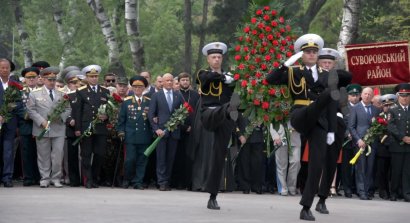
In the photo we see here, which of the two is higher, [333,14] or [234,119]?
[333,14]

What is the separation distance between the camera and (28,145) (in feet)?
65.7

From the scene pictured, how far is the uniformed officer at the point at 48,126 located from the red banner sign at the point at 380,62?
18.6ft

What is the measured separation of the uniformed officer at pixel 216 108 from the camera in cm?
1502

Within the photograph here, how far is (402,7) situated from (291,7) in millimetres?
6055

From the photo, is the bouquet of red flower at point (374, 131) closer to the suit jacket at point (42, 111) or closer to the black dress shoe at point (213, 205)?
the suit jacket at point (42, 111)

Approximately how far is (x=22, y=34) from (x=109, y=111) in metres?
30.1

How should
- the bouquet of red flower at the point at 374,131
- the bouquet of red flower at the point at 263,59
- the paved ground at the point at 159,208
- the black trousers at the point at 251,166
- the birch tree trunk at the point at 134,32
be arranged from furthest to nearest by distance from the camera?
1. the birch tree trunk at the point at 134,32
2. the bouquet of red flower at the point at 374,131
3. the black trousers at the point at 251,166
4. the bouquet of red flower at the point at 263,59
5. the paved ground at the point at 159,208

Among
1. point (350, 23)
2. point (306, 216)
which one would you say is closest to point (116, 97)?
point (306, 216)

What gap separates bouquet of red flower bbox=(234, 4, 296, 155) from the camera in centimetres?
1560

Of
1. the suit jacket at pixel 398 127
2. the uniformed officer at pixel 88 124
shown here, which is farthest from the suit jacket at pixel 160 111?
the suit jacket at pixel 398 127

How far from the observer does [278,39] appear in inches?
621

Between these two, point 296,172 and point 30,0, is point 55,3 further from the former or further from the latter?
point 296,172

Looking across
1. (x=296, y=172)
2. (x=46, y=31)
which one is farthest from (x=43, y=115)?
(x=46, y=31)

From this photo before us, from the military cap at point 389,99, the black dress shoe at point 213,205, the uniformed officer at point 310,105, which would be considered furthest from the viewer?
the military cap at point 389,99
